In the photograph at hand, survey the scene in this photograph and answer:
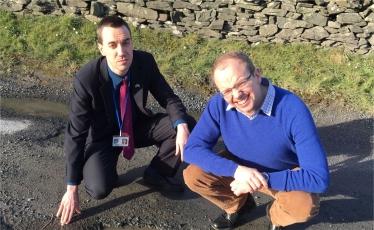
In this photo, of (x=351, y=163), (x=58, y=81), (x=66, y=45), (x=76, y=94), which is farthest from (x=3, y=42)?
(x=351, y=163)

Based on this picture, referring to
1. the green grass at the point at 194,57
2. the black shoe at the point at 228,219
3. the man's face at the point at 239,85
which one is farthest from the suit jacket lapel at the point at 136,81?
the green grass at the point at 194,57

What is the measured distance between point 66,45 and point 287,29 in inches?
146

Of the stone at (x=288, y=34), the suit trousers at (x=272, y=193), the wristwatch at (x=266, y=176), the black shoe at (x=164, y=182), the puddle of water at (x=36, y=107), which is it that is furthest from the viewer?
the stone at (x=288, y=34)

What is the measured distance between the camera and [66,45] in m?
6.88

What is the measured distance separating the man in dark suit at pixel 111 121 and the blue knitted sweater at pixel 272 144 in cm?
50

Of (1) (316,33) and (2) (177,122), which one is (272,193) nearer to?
(2) (177,122)

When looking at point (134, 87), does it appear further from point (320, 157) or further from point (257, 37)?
point (257, 37)

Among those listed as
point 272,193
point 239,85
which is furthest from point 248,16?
point 239,85

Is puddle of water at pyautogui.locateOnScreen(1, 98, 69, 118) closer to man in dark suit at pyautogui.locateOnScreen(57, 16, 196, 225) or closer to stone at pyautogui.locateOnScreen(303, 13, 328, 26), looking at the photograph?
man in dark suit at pyautogui.locateOnScreen(57, 16, 196, 225)

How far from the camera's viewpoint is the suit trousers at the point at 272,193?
2.93 metres

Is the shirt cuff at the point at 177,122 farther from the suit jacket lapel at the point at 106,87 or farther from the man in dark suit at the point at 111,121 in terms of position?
the suit jacket lapel at the point at 106,87

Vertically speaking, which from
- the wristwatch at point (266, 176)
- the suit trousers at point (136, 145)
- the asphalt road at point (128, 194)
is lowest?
the asphalt road at point (128, 194)

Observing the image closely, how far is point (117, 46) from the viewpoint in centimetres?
330

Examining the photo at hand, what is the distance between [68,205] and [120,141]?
70 centimetres
